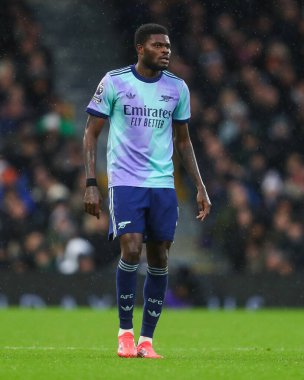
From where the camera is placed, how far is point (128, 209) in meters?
7.52

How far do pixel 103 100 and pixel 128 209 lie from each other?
2.27 ft

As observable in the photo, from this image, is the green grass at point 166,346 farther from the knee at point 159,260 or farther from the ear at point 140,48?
the ear at point 140,48

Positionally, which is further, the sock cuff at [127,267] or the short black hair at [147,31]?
the short black hair at [147,31]

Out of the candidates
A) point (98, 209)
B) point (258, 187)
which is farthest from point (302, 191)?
point (98, 209)

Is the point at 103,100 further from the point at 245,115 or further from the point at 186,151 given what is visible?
the point at 245,115

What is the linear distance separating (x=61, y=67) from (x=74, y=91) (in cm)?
52

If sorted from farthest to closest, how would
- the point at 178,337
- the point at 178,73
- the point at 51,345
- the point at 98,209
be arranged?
1. the point at 178,73
2. the point at 178,337
3. the point at 51,345
4. the point at 98,209

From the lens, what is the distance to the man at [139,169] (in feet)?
24.7

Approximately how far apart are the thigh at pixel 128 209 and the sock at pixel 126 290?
212mm

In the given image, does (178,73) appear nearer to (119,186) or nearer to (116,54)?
(116,54)

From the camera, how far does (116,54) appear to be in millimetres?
19516

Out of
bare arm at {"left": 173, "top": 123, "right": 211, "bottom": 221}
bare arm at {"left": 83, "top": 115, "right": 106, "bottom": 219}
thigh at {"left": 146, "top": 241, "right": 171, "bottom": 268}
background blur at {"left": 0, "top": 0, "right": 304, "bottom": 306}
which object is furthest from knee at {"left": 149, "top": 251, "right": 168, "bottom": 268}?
background blur at {"left": 0, "top": 0, "right": 304, "bottom": 306}

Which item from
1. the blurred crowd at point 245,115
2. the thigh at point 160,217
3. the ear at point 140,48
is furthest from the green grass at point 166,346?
the ear at point 140,48

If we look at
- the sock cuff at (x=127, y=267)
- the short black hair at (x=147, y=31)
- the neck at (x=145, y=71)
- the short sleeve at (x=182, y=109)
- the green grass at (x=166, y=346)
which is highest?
the short black hair at (x=147, y=31)
